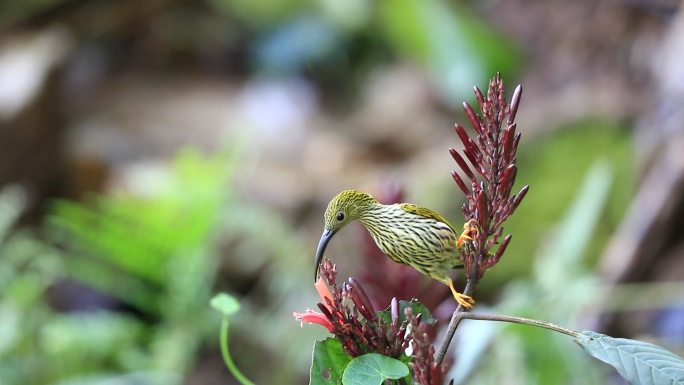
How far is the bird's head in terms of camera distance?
0.65m

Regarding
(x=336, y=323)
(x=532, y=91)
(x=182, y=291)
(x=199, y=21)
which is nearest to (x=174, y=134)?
(x=199, y=21)

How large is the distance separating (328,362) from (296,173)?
3.17 metres

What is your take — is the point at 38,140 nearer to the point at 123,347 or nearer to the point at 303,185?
the point at 303,185

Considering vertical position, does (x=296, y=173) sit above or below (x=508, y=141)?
above

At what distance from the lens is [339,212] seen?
0.66 meters

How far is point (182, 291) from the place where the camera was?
7.41 feet

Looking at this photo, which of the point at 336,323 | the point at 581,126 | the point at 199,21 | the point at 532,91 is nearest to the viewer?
the point at 336,323

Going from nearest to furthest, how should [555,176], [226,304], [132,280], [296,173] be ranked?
[226,304]
[132,280]
[555,176]
[296,173]

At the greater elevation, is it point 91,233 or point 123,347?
point 91,233

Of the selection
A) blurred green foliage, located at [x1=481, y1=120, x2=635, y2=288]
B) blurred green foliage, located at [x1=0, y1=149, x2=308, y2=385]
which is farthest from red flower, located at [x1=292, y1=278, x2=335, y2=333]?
blurred green foliage, located at [x1=481, y1=120, x2=635, y2=288]

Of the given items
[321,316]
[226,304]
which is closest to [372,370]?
[321,316]

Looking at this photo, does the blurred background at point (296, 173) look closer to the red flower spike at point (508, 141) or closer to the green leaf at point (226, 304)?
the green leaf at point (226, 304)

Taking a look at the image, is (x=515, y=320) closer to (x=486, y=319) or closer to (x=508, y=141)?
(x=486, y=319)

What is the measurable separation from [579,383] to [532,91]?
77.7 inches
